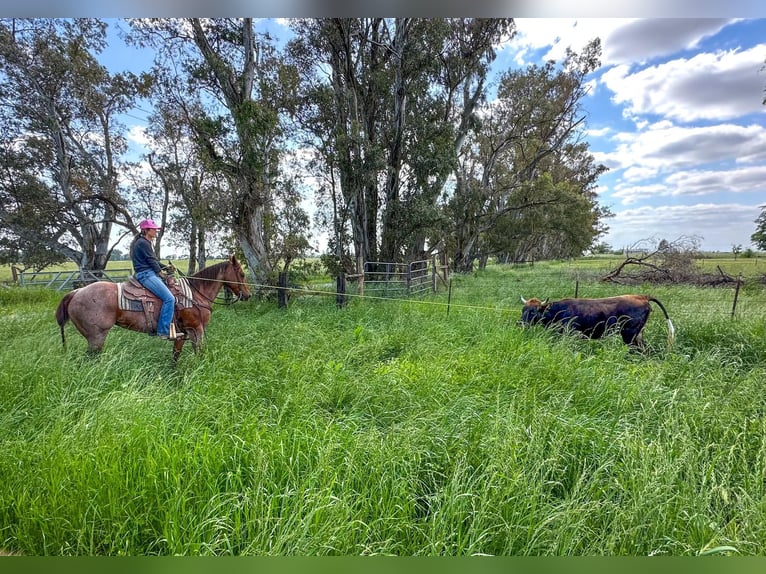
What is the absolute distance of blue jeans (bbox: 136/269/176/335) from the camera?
240 centimetres

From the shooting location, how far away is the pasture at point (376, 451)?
0.98 metres

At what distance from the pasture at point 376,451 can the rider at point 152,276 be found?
0.34 m

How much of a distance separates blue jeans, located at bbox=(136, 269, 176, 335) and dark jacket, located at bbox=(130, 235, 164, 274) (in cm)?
5

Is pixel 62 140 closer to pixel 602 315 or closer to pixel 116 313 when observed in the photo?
pixel 116 313

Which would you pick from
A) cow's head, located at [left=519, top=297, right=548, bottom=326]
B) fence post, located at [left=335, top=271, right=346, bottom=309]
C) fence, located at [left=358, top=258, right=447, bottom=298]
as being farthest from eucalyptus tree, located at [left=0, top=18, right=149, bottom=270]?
cow's head, located at [left=519, top=297, right=548, bottom=326]

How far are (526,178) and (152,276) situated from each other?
11.8m

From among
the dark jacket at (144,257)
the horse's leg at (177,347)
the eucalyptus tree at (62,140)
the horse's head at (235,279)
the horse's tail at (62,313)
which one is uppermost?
the eucalyptus tree at (62,140)

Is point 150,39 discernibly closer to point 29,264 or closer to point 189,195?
point 189,195

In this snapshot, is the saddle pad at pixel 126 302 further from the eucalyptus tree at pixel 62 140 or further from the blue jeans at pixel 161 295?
the eucalyptus tree at pixel 62 140

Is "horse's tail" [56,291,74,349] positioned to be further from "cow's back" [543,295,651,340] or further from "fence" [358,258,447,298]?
"cow's back" [543,295,651,340]

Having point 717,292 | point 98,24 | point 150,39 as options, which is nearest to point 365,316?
point 150,39

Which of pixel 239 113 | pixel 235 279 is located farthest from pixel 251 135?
pixel 235 279

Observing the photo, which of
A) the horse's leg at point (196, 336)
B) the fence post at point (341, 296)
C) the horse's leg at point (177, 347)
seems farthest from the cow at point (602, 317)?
the horse's leg at point (177, 347)

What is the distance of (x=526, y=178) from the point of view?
10.6m
